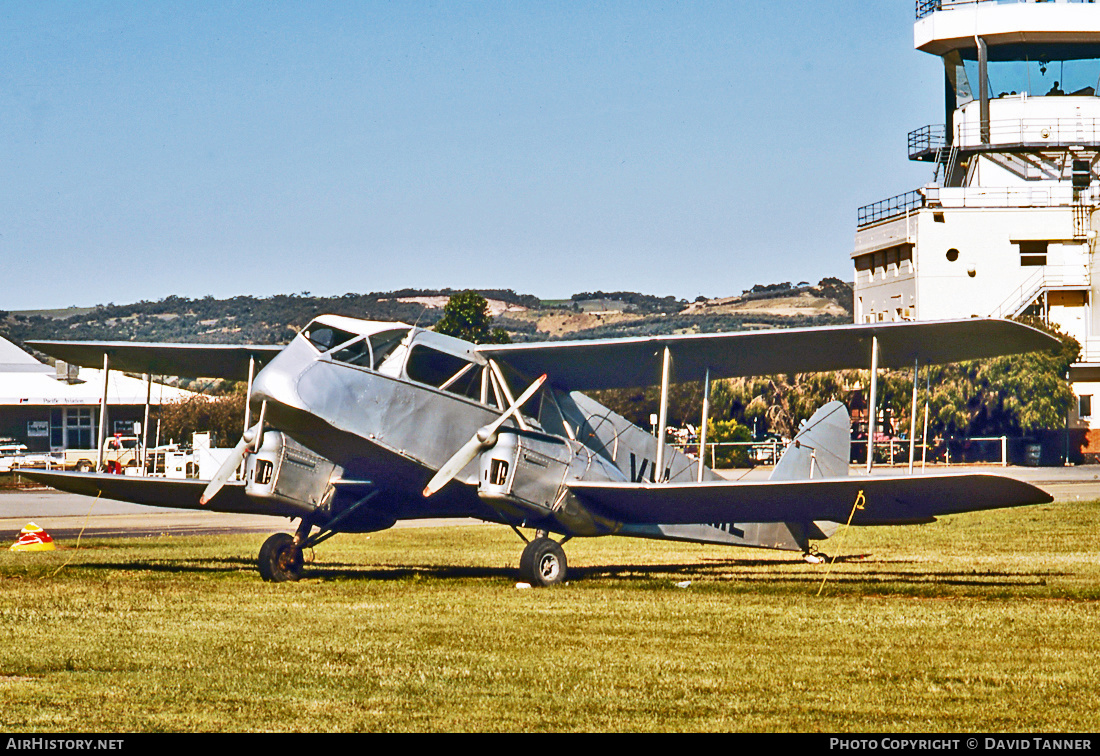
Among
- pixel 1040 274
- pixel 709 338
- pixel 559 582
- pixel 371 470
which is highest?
pixel 1040 274

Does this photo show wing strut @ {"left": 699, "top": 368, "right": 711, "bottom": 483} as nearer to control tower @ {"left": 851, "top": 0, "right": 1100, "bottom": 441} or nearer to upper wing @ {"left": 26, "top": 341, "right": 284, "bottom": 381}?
upper wing @ {"left": 26, "top": 341, "right": 284, "bottom": 381}

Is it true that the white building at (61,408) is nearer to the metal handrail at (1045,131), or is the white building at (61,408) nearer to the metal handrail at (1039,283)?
the metal handrail at (1039,283)

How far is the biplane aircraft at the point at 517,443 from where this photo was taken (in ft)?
51.2

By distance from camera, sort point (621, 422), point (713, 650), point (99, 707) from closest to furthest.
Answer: point (99, 707), point (713, 650), point (621, 422)

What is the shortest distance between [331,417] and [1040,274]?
69.4 meters

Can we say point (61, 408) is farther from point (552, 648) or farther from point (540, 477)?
point (552, 648)

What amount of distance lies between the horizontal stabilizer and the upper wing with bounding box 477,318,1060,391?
4.04 m

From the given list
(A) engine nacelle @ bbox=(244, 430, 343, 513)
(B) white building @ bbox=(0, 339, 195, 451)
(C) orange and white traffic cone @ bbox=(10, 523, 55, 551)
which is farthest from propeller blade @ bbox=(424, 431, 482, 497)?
(B) white building @ bbox=(0, 339, 195, 451)

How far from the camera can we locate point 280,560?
1731cm

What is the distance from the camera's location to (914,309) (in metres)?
78.1

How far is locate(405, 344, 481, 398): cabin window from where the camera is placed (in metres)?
16.5

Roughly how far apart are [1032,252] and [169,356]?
6819 centimetres
